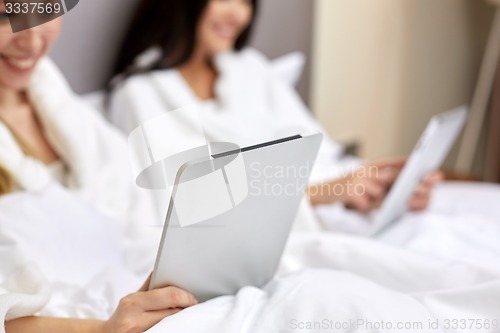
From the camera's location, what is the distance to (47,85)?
1.19m

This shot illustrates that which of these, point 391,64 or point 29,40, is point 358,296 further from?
A: point 391,64

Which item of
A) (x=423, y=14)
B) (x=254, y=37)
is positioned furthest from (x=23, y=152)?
(x=423, y=14)

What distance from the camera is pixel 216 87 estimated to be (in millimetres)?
1731

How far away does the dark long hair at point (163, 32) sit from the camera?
5.46ft

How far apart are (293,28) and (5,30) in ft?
5.12

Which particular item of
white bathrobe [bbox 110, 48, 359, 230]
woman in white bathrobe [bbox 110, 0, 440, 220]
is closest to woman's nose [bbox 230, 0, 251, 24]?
woman in white bathrobe [bbox 110, 0, 440, 220]

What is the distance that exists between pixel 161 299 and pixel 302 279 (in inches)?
7.4

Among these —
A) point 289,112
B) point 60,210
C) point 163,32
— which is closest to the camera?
point 60,210

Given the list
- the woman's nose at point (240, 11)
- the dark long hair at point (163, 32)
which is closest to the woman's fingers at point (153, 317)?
the dark long hair at point (163, 32)

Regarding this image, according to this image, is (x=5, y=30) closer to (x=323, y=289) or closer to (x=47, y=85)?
(x=47, y=85)

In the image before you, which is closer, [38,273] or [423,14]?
[38,273]

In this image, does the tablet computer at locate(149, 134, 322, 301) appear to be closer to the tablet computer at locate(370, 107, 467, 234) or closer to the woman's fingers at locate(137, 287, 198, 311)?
the woman's fingers at locate(137, 287, 198, 311)

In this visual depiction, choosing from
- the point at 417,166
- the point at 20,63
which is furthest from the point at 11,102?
the point at 417,166

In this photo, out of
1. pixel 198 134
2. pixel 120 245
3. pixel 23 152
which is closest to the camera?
pixel 23 152
